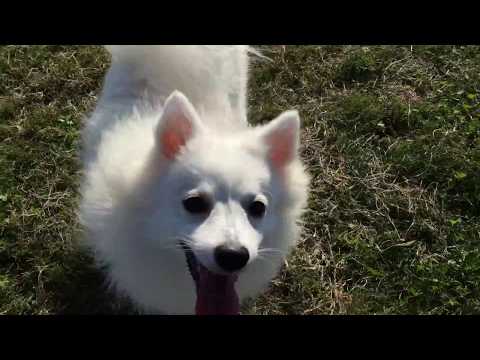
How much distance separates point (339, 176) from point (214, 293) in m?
1.74

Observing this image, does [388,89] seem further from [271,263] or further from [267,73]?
[271,263]

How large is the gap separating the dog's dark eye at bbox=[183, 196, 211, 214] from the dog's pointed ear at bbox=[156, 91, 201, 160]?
0.77ft

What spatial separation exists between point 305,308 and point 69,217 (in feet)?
5.55

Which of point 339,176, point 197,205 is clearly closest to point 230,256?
point 197,205

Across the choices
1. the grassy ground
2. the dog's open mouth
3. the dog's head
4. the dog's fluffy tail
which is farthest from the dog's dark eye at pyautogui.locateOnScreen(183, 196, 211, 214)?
the grassy ground

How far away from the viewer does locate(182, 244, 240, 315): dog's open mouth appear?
225cm

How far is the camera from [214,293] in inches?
89.4

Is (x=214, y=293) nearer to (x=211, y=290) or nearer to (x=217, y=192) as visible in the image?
(x=211, y=290)

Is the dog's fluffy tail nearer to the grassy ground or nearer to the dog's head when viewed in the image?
the dog's head

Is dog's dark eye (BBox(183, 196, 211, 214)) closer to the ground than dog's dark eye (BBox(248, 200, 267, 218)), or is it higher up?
higher up

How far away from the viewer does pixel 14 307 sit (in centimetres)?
298

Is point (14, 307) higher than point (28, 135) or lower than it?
lower
